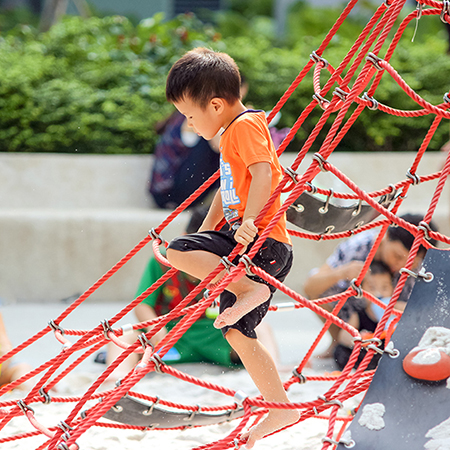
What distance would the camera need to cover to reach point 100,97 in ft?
16.7

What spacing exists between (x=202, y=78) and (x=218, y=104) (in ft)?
0.24

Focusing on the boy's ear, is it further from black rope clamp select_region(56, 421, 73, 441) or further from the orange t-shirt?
black rope clamp select_region(56, 421, 73, 441)

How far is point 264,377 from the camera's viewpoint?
1.52 m

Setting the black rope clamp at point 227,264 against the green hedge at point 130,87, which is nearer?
the black rope clamp at point 227,264

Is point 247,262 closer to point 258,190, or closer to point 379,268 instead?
point 258,190

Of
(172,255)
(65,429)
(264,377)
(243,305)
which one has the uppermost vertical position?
(172,255)

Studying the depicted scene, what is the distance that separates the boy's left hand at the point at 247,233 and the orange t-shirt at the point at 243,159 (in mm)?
98

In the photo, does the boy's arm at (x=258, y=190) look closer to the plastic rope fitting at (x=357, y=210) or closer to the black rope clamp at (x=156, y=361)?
the black rope clamp at (x=156, y=361)

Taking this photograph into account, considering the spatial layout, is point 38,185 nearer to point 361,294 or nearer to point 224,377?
point 224,377

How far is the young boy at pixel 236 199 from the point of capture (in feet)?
4.83

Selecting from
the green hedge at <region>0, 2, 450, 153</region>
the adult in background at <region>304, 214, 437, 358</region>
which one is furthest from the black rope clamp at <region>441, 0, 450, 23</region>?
the green hedge at <region>0, 2, 450, 153</region>

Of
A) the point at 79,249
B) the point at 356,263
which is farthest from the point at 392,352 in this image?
the point at 79,249

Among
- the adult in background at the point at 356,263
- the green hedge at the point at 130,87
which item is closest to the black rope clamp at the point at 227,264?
the adult in background at the point at 356,263

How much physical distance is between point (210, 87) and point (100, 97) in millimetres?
3791
